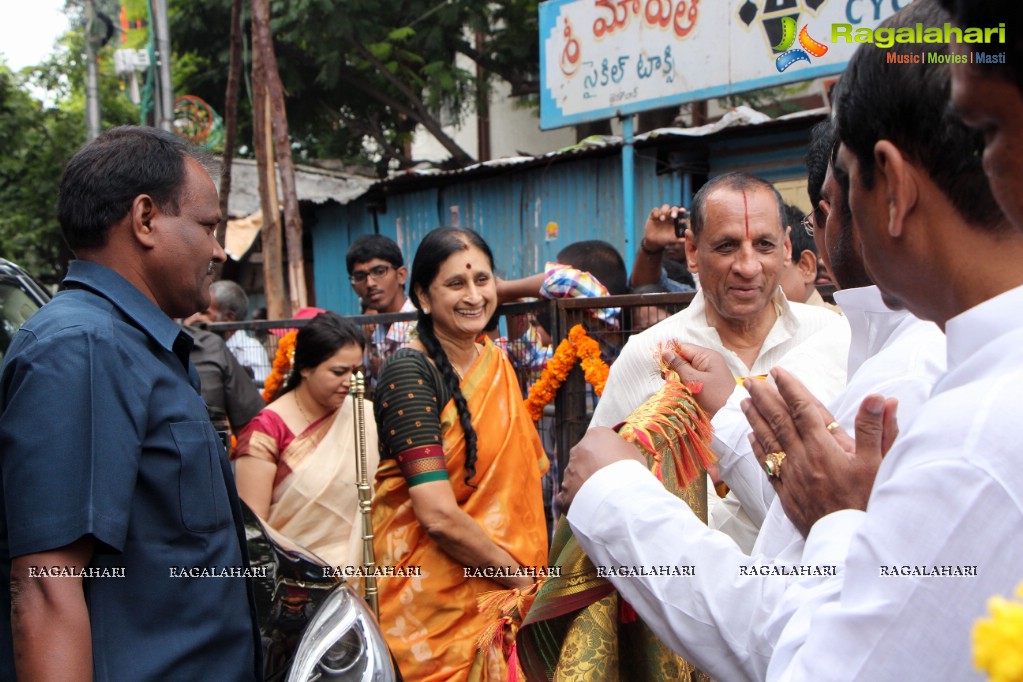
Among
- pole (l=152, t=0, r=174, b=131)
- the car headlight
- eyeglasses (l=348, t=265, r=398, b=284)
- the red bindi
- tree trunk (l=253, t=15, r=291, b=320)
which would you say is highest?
pole (l=152, t=0, r=174, b=131)

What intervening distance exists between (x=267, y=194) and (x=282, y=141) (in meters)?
0.57

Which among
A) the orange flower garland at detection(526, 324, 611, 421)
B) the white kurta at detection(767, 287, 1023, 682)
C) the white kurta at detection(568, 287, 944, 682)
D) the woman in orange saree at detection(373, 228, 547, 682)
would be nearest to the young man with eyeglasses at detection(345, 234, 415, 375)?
the orange flower garland at detection(526, 324, 611, 421)

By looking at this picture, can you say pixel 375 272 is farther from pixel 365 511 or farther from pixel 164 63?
pixel 164 63

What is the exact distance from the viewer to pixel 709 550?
141cm

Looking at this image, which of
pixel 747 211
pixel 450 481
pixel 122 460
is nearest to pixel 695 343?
pixel 747 211

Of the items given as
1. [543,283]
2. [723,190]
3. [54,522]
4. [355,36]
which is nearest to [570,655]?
[54,522]

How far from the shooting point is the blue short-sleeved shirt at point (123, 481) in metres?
1.55

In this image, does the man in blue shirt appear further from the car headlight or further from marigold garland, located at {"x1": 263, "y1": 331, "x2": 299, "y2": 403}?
marigold garland, located at {"x1": 263, "y1": 331, "x2": 299, "y2": 403}

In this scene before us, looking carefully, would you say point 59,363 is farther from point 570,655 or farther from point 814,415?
point 814,415

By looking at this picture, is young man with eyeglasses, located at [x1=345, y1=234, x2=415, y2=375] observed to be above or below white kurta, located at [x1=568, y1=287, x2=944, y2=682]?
above

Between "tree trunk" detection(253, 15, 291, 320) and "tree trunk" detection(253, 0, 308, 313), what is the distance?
92 mm

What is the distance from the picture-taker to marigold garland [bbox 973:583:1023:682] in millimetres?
498

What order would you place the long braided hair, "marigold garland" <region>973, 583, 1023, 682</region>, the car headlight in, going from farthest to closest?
the long braided hair
the car headlight
"marigold garland" <region>973, 583, 1023, 682</region>

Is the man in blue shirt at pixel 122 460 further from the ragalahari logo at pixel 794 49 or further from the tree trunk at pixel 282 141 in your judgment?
the tree trunk at pixel 282 141
